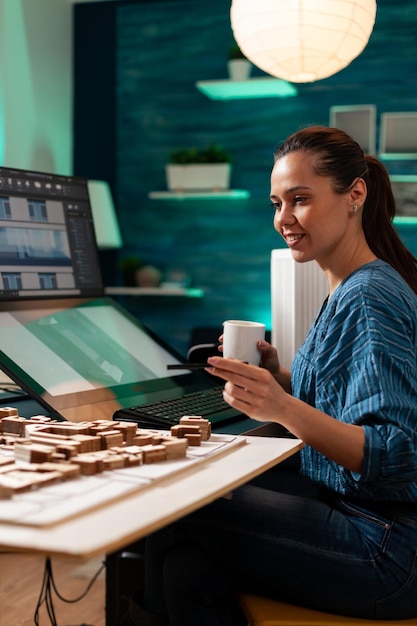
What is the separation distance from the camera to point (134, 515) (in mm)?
868

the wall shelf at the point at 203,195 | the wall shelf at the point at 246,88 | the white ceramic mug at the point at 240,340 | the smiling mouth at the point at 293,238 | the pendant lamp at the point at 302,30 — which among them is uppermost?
the wall shelf at the point at 246,88

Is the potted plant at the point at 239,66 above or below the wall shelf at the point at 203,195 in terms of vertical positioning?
above

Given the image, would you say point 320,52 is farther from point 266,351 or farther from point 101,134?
point 101,134

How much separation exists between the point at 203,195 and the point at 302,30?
2.03 m

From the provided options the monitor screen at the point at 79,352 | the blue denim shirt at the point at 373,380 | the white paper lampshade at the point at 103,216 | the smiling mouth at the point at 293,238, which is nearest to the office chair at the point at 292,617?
the blue denim shirt at the point at 373,380

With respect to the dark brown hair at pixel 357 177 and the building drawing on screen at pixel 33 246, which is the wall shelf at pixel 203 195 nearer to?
the building drawing on screen at pixel 33 246

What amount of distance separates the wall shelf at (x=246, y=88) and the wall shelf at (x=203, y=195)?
0.54 metres

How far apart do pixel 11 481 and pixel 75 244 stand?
1.09m

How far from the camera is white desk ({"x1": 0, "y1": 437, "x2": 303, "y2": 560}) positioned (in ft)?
2.54

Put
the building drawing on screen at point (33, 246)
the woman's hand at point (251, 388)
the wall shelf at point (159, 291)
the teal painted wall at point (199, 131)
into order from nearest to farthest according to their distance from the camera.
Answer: the woman's hand at point (251, 388) < the building drawing on screen at point (33, 246) < the teal painted wall at point (199, 131) < the wall shelf at point (159, 291)

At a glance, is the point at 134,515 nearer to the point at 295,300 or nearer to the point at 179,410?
the point at 179,410

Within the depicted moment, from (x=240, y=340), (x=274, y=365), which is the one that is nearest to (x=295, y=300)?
(x=274, y=365)

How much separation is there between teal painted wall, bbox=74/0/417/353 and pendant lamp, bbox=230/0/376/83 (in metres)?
1.82

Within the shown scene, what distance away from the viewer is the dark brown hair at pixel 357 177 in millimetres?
1482
